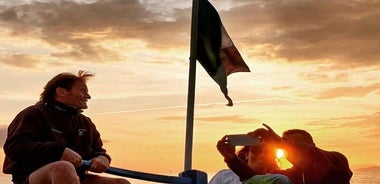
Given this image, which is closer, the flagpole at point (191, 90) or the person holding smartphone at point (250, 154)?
the person holding smartphone at point (250, 154)

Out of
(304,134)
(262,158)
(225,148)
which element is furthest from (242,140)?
(304,134)

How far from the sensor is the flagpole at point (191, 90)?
7664 millimetres

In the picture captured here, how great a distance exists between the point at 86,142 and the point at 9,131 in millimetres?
896

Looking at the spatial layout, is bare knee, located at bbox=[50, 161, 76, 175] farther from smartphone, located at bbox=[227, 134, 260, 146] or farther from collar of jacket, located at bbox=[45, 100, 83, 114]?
smartphone, located at bbox=[227, 134, 260, 146]

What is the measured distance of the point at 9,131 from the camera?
664cm

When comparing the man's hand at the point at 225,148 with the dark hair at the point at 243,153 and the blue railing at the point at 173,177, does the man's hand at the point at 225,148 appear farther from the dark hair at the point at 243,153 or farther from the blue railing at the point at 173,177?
the blue railing at the point at 173,177

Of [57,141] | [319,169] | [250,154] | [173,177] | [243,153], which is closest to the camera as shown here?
[319,169]

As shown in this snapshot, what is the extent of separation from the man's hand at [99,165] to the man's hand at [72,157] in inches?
12.1

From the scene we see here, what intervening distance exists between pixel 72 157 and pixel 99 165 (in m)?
0.45

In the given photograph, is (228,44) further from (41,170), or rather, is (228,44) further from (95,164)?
(41,170)

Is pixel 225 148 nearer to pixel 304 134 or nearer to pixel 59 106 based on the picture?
pixel 304 134

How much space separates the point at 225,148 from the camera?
22.2ft

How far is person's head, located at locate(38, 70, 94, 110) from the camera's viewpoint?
7.06 m

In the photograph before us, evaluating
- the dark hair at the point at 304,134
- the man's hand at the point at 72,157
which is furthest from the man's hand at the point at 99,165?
the dark hair at the point at 304,134
